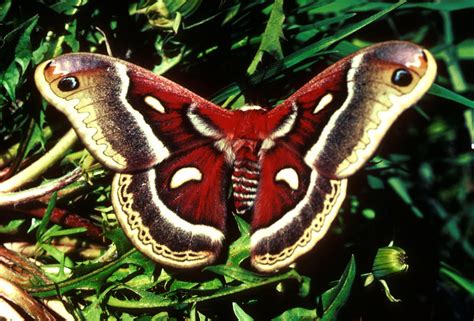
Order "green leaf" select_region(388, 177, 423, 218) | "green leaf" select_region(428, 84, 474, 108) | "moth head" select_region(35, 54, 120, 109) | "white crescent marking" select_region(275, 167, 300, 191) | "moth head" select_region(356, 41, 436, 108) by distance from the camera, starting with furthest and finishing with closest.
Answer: "green leaf" select_region(388, 177, 423, 218) < "green leaf" select_region(428, 84, 474, 108) < "white crescent marking" select_region(275, 167, 300, 191) < "moth head" select_region(35, 54, 120, 109) < "moth head" select_region(356, 41, 436, 108)

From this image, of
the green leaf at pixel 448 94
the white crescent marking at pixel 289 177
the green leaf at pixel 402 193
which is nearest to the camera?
the white crescent marking at pixel 289 177

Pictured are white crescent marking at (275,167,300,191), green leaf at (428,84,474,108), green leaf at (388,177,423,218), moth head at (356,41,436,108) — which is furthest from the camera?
green leaf at (388,177,423,218)

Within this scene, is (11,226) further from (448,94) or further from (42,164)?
(448,94)

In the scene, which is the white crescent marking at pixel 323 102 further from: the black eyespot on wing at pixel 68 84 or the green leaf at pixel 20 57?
the green leaf at pixel 20 57

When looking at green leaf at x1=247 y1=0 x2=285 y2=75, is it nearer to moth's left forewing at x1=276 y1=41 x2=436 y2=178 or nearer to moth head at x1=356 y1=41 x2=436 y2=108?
moth's left forewing at x1=276 y1=41 x2=436 y2=178

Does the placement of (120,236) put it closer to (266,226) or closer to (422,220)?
(266,226)

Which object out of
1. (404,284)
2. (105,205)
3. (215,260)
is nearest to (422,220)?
(404,284)

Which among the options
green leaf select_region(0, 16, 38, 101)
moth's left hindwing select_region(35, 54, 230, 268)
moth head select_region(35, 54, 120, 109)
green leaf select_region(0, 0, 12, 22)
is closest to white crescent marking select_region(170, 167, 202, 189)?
moth's left hindwing select_region(35, 54, 230, 268)

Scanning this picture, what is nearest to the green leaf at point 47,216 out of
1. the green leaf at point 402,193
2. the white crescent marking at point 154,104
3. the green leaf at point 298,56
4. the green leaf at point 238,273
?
the white crescent marking at point 154,104
